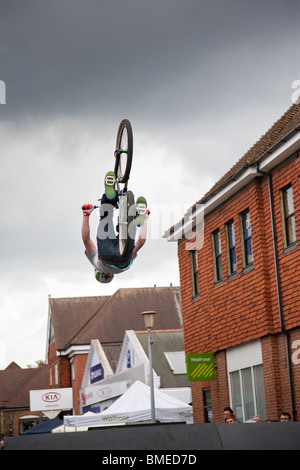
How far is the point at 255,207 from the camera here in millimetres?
18109

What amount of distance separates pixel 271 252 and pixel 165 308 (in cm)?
3046

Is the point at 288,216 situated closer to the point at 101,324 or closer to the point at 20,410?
the point at 101,324

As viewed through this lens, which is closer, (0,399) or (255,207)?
(255,207)

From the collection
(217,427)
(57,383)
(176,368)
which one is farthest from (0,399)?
(217,427)

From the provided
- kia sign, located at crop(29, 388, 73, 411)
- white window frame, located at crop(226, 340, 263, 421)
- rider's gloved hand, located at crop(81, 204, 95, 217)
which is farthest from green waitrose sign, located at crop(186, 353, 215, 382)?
kia sign, located at crop(29, 388, 73, 411)

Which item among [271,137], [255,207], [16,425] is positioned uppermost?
[271,137]

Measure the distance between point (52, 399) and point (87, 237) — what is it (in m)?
36.6

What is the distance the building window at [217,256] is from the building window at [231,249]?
52 cm

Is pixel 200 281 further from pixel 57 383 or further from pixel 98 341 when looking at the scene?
pixel 57 383

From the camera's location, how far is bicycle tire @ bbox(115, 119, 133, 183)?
9.39m

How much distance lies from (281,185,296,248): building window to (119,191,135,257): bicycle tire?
26.2 ft

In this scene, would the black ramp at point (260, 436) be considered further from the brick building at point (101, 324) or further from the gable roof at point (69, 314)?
the gable roof at point (69, 314)

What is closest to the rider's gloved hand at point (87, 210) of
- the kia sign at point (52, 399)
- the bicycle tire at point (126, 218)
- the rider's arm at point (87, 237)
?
the rider's arm at point (87, 237)

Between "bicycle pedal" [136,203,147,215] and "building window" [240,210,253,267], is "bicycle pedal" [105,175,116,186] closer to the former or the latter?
"bicycle pedal" [136,203,147,215]
